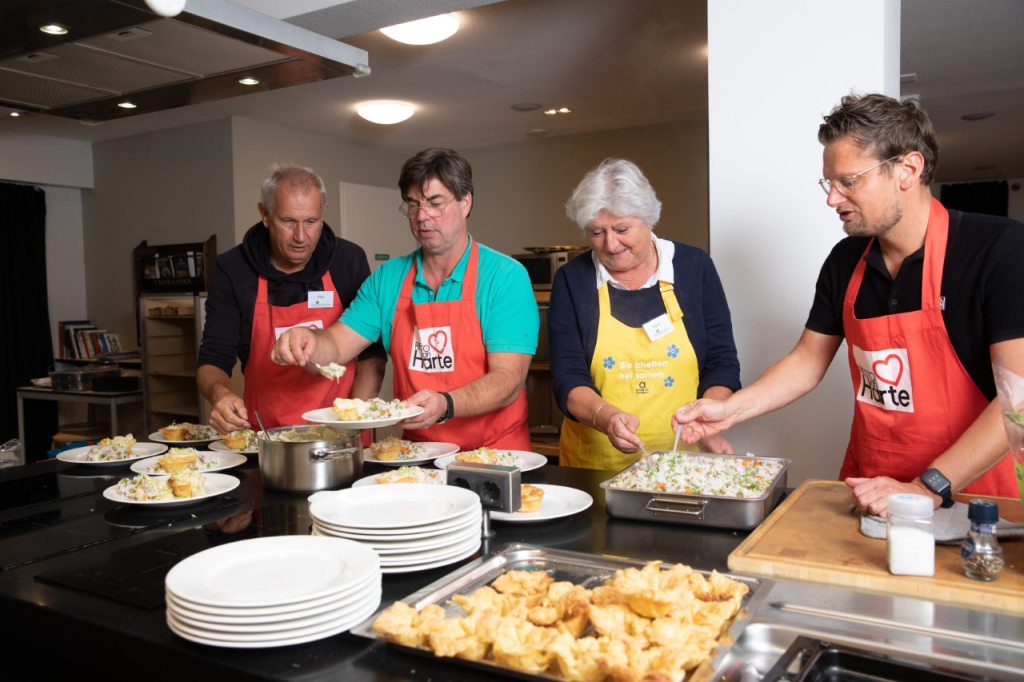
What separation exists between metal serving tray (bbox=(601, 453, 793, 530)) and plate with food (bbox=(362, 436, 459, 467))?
2.48 ft

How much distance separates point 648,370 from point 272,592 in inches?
65.8

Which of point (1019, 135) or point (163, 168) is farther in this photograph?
point (1019, 135)

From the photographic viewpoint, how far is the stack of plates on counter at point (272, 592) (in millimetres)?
1134

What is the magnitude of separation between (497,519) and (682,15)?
12.2 feet

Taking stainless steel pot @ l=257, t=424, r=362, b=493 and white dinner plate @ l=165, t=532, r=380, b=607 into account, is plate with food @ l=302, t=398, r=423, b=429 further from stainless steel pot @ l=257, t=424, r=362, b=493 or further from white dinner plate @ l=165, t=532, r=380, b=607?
white dinner plate @ l=165, t=532, r=380, b=607

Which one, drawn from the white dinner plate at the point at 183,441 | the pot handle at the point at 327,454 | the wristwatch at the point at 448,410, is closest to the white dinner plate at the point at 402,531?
the pot handle at the point at 327,454

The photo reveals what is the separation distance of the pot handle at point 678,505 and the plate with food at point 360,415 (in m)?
0.66

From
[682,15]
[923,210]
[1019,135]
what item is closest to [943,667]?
[923,210]

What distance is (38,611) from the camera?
4.47 ft

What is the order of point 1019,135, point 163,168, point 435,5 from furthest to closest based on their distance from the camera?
point 1019,135 → point 163,168 → point 435,5

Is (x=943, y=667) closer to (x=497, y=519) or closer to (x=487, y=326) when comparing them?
(x=497, y=519)

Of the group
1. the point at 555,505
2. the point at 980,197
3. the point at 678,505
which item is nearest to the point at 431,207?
the point at 555,505

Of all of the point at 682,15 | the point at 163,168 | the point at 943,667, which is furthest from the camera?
the point at 163,168

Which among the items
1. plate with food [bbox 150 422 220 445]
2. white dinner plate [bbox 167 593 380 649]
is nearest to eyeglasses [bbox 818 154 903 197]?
white dinner plate [bbox 167 593 380 649]
